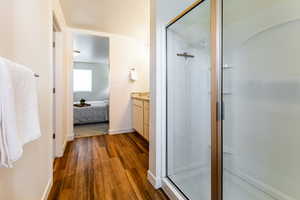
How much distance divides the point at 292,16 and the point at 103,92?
269 inches

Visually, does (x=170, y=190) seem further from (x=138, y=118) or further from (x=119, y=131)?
(x=119, y=131)

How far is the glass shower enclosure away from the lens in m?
1.25

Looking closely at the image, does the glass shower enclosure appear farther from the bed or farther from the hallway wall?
the bed

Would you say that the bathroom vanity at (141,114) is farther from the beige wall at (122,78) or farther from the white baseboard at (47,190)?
the white baseboard at (47,190)

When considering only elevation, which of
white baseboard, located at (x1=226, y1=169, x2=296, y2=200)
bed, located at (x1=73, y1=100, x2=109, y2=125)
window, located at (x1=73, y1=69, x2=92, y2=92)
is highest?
window, located at (x1=73, y1=69, x2=92, y2=92)

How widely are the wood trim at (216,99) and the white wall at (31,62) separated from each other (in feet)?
4.24

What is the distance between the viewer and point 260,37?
4.88 ft

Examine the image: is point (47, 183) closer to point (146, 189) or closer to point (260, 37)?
point (146, 189)

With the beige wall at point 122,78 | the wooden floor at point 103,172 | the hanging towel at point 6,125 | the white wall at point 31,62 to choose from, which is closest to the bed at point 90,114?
the beige wall at point 122,78

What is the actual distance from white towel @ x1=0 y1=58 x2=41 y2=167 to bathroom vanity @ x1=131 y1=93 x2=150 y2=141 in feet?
6.70

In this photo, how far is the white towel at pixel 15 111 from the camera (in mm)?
572

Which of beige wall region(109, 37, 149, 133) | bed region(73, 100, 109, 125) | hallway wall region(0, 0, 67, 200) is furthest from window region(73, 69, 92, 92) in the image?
hallway wall region(0, 0, 67, 200)

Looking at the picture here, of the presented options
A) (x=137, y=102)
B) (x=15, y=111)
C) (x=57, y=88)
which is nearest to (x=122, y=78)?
(x=137, y=102)

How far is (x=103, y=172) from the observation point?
76.4 inches
